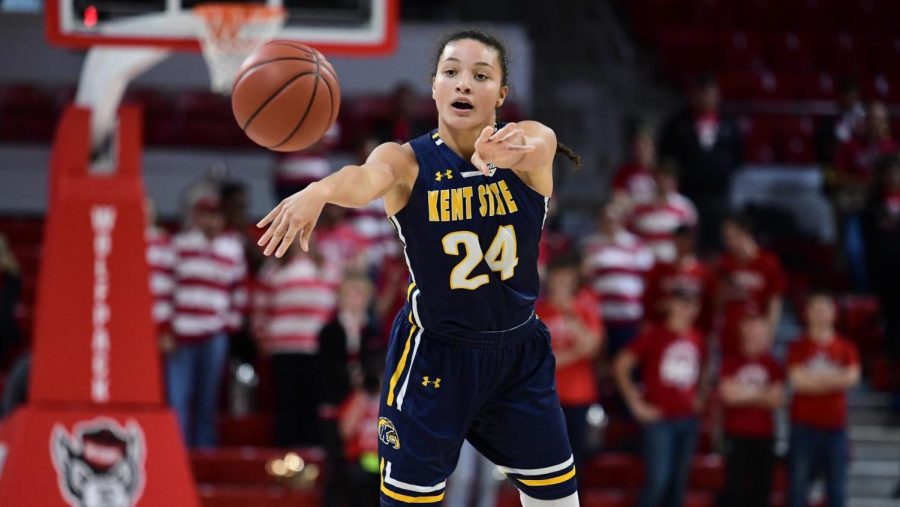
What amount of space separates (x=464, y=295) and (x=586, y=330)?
15.1 ft

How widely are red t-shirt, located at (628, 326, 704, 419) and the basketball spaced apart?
479cm

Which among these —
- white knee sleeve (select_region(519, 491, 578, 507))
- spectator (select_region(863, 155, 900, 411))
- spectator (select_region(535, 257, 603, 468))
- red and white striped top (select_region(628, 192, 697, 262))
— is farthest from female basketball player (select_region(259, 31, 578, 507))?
spectator (select_region(863, 155, 900, 411))

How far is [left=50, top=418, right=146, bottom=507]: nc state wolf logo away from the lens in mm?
7062

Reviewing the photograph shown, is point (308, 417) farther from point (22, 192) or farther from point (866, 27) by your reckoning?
point (866, 27)

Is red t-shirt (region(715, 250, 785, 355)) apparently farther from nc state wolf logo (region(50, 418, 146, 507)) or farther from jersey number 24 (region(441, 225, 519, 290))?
jersey number 24 (region(441, 225, 519, 290))

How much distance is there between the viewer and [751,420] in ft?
31.1

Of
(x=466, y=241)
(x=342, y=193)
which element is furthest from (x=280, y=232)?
(x=466, y=241)

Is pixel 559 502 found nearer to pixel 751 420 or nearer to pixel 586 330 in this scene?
pixel 586 330

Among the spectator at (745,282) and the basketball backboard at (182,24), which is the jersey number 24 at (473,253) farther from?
the spectator at (745,282)

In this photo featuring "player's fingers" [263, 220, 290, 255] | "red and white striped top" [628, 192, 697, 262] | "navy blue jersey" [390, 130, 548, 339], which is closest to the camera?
"player's fingers" [263, 220, 290, 255]

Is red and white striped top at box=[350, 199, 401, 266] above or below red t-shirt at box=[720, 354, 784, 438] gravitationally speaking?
above

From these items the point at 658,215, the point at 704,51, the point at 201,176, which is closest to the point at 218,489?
the point at 658,215

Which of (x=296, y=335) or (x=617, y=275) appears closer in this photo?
(x=296, y=335)

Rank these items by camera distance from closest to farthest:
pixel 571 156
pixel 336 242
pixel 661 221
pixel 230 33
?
pixel 571 156 < pixel 230 33 < pixel 336 242 < pixel 661 221
